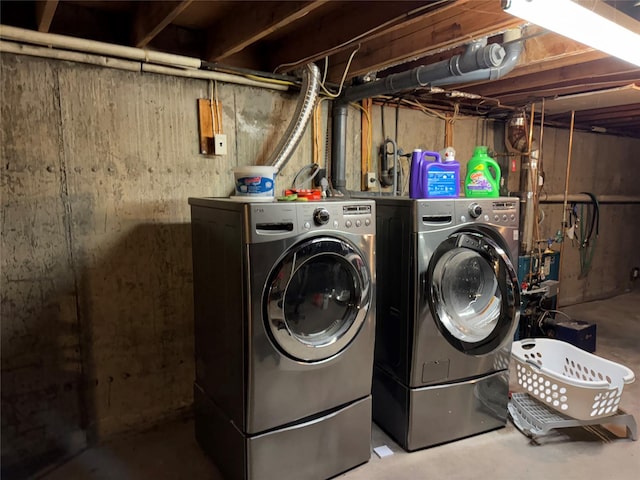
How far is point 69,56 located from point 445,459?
8.71 feet

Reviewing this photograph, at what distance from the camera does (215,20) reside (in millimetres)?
2203

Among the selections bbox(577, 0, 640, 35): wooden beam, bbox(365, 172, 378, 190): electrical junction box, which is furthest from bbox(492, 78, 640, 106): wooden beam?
bbox(365, 172, 378, 190): electrical junction box

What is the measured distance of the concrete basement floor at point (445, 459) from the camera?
1955 mm

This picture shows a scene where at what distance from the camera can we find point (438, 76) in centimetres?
231

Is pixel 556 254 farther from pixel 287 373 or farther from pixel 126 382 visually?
pixel 126 382

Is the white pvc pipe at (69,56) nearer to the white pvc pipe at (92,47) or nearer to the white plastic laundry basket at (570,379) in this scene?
the white pvc pipe at (92,47)

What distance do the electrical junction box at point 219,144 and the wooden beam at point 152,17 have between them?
57 centimetres

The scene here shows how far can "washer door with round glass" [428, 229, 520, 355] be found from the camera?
202 cm

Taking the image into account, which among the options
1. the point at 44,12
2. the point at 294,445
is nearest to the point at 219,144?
the point at 44,12

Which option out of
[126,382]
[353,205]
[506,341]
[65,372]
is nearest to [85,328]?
[65,372]

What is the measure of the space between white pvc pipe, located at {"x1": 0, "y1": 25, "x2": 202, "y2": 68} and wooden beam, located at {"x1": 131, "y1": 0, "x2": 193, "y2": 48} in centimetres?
7

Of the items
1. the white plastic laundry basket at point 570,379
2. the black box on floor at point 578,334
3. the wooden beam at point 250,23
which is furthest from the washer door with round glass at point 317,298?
the black box on floor at point 578,334

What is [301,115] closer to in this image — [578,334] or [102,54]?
[102,54]

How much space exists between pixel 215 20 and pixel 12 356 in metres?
1.95
